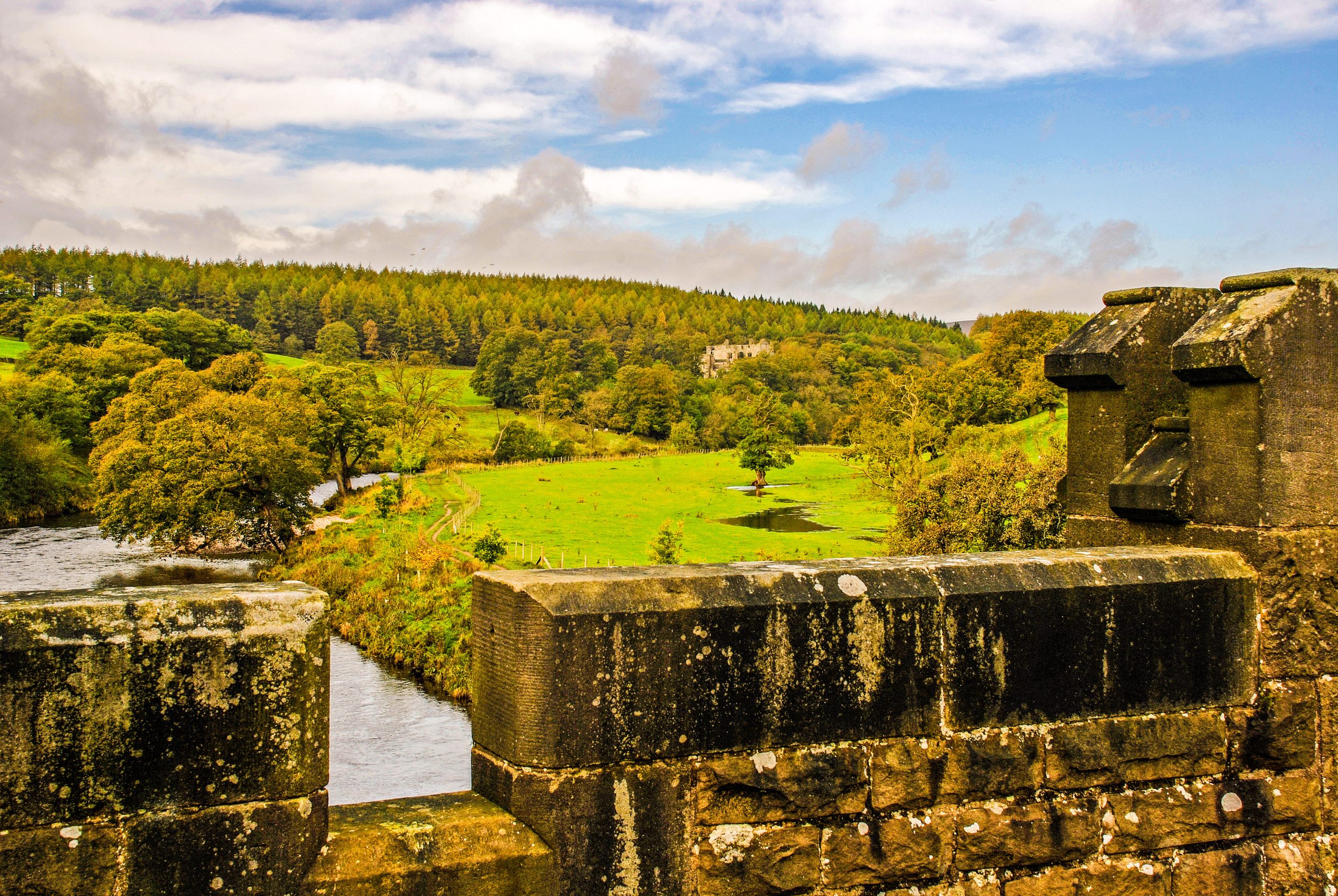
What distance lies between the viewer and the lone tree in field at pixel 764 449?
67.1 metres

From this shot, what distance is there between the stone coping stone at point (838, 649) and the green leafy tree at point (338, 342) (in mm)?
141912

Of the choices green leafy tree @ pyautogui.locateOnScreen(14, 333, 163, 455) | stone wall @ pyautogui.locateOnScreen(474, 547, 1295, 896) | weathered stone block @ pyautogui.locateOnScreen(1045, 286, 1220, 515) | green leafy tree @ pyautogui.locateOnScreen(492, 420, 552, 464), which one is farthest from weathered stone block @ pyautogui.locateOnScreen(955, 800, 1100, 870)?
green leafy tree @ pyautogui.locateOnScreen(492, 420, 552, 464)

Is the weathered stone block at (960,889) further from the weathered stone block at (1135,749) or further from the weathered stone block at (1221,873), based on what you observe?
the weathered stone block at (1221,873)

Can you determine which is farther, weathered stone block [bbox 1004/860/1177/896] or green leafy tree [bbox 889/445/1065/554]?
green leafy tree [bbox 889/445/1065/554]

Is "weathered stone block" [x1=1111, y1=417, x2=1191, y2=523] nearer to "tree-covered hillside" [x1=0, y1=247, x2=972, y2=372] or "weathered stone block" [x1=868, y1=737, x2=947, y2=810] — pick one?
"weathered stone block" [x1=868, y1=737, x2=947, y2=810]

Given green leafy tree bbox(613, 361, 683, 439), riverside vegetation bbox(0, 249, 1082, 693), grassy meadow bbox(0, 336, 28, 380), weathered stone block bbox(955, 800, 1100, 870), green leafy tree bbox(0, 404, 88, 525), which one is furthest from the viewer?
green leafy tree bbox(613, 361, 683, 439)

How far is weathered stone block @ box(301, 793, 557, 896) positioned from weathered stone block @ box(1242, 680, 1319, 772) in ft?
8.98

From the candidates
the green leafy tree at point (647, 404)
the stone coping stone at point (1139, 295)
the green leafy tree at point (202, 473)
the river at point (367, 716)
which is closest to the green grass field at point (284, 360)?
the green leafy tree at point (647, 404)

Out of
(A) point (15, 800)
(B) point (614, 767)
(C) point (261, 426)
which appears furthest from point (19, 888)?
(C) point (261, 426)

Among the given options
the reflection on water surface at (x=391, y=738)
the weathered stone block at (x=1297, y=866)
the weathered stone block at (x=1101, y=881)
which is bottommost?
the reflection on water surface at (x=391, y=738)

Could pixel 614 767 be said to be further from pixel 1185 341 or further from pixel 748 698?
pixel 1185 341

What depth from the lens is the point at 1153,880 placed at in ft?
11.7

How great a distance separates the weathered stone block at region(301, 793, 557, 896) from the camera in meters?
2.73

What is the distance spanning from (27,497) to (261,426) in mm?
14198
